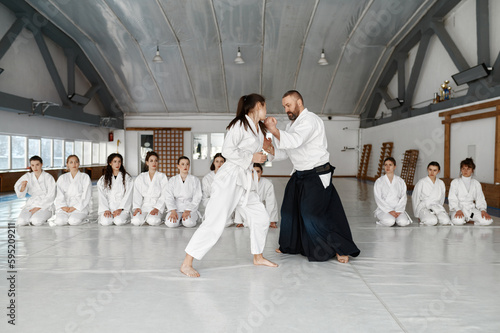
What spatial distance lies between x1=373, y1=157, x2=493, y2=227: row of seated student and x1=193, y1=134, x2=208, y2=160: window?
460 inches

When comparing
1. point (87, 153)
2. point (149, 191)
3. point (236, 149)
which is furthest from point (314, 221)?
point (87, 153)

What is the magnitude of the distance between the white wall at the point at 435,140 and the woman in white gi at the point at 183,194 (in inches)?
230

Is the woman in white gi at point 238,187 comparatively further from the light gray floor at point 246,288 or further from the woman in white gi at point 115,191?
the woman in white gi at point 115,191

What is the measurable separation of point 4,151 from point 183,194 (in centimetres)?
704

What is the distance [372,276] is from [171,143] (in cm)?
1387

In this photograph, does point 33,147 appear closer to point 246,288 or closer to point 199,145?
point 199,145

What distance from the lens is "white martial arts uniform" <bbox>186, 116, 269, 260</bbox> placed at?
2.62 meters

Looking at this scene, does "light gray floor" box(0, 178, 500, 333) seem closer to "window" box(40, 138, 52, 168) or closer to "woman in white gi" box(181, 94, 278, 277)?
"woman in white gi" box(181, 94, 278, 277)

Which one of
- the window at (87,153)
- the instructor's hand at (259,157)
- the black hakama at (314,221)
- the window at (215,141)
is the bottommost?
the black hakama at (314,221)

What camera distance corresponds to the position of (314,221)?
9.97 feet

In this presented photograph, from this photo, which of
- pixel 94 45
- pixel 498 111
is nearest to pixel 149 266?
pixel 498 111

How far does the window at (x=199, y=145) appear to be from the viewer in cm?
1593

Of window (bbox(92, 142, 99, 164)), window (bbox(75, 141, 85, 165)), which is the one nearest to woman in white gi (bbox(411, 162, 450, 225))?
window (bbox(75, 141, 85, 165))

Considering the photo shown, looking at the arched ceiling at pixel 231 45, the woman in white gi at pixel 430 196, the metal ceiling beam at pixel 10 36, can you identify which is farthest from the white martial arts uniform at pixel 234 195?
the metal ceiling beam at pixel 10 36
